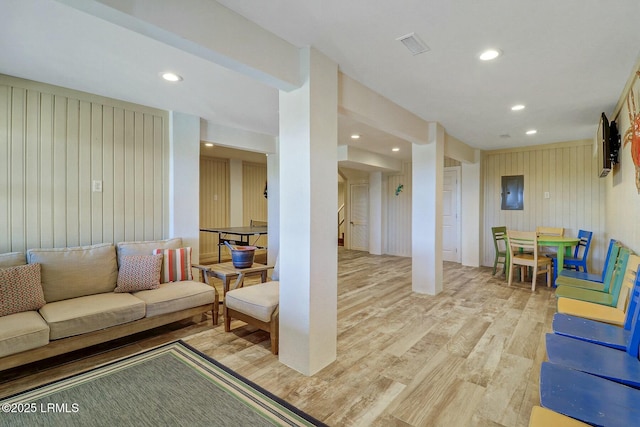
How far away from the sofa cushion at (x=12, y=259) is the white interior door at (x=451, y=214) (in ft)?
22.7

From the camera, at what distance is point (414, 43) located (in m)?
2.15

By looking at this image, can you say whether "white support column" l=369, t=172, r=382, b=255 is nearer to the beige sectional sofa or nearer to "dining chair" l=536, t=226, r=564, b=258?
"dining chair" l=536, t=226, r=564, b=258

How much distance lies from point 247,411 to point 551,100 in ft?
14.0

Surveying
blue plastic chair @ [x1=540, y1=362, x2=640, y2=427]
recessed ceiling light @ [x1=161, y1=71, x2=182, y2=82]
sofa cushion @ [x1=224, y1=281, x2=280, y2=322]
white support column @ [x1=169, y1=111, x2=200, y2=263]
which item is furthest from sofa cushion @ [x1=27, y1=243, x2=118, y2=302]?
blue plastic chair @ [x1=540, y1=362, x2=640, y2=427]

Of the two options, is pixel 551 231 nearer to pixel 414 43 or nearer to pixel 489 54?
pixel 489 54

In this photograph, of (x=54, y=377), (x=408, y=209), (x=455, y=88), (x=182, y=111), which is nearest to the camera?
(x=54, y=377)

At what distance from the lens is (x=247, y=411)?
1.81m

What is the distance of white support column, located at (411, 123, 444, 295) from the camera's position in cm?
416

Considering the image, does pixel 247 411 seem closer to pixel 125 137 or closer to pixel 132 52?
pixel 132 52

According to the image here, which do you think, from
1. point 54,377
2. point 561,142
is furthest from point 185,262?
point 561,142

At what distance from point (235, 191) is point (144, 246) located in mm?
4426

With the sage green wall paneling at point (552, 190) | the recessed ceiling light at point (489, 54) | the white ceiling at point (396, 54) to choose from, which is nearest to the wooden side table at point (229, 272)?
the white ceiling at point (396, 54)

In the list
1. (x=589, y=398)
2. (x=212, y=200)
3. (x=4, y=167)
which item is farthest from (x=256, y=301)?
(x=212, y=200)

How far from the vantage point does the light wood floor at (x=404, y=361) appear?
1.85 meters
